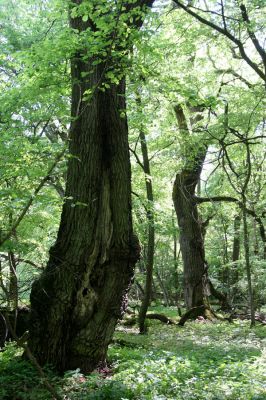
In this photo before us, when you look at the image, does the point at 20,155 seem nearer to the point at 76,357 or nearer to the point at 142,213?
the point at 76,357

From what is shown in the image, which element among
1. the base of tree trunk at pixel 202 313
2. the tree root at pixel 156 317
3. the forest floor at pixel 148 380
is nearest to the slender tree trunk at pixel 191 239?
the base of tree trunk at pixel 202 313

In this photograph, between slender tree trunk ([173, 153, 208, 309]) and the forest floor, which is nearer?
the forest floor

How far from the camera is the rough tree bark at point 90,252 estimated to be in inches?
213

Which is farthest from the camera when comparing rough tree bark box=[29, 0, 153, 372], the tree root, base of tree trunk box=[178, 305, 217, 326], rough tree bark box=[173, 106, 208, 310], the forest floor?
rough tree bark box=[173, 106, 208, 310]

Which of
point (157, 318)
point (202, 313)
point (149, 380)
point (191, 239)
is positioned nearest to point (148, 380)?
point (149, 380)

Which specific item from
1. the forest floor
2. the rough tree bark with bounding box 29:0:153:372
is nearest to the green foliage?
the forest floor

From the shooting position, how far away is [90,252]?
18.2ft

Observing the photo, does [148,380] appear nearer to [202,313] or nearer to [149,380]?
[149,380]

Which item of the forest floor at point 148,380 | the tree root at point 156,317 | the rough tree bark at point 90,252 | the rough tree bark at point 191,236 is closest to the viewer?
the forest floor at point 148,380

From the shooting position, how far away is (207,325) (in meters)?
10.8

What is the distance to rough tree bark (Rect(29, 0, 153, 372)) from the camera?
17.8 ft

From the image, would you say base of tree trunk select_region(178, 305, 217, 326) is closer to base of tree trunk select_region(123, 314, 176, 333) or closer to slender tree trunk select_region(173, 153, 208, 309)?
slender tree trunk select_region(173, 153, 208, 309)

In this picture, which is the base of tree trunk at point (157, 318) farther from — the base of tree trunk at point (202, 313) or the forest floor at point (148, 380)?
the forest floor at point (148, 380)

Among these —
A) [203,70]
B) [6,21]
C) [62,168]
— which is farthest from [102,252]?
[203,70]
